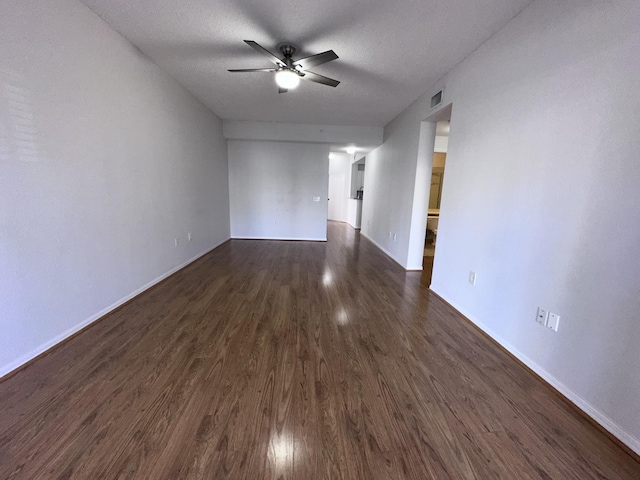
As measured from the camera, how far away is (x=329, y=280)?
10.8 ft

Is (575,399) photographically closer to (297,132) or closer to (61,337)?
(61,337)

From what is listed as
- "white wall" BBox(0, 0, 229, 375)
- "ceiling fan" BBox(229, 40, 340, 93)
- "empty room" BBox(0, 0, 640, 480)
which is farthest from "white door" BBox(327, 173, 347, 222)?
"ceiling fan" BBox(229, 40, 340, 93)

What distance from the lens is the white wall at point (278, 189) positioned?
552 centimetres

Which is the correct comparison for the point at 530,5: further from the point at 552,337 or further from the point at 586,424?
the point at 586,424

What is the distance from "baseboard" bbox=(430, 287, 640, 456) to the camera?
1175mm

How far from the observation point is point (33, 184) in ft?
5.28

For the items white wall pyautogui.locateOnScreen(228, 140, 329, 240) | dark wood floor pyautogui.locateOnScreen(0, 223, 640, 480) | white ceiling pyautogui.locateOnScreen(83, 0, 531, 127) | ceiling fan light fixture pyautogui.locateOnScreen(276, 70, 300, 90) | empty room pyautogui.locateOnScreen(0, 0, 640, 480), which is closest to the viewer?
dark wood floor pyautogui.locateOnScreen(0, 223, 640, 480)

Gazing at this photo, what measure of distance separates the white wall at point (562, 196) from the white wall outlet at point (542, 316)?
0.05m

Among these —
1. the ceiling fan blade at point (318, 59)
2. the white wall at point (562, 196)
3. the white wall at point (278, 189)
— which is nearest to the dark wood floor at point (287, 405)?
the white wall at point (562, 196)

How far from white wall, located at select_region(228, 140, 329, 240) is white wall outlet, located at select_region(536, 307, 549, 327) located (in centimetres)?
444

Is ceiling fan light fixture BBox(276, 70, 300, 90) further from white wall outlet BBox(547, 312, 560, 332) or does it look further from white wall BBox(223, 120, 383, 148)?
white wall outlet BBox(547, 312, 560, 332)

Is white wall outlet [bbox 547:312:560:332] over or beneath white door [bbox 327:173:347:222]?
beneath

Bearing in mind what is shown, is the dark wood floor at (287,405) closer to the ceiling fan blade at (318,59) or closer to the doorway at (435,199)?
the doorway at (435,199)

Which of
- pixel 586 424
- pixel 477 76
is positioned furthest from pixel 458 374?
pixel 477 76
